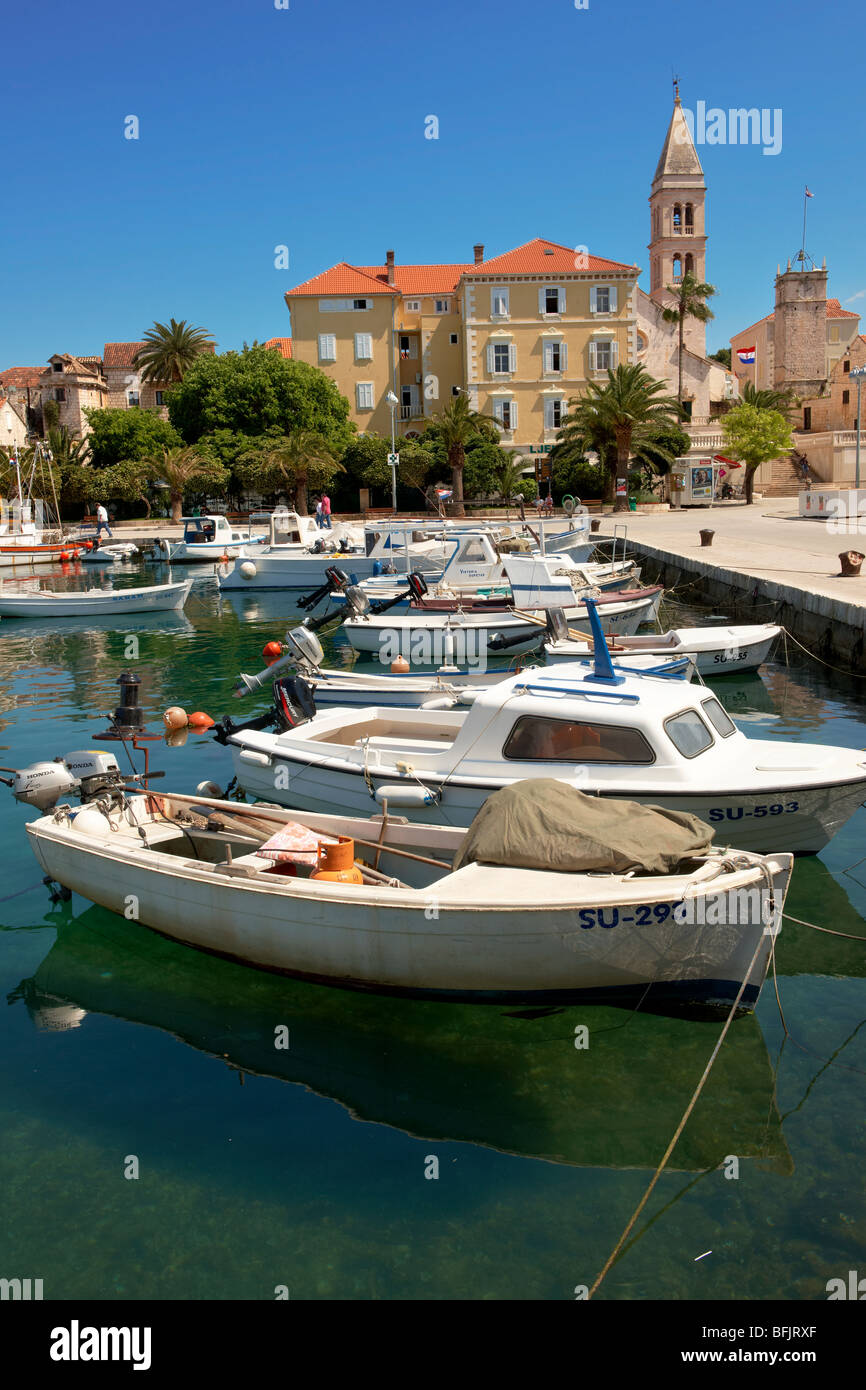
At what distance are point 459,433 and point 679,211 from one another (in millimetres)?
42177

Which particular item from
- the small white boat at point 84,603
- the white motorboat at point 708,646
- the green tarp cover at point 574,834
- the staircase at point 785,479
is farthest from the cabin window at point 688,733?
the staircase at point 785,479

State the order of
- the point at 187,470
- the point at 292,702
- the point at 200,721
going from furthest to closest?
the point at 187,470, the point at 200,721, the point at 292,702

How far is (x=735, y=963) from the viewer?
22.7 ft

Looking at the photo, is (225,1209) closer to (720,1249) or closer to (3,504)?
(720,1249)

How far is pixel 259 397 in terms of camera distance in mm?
59719

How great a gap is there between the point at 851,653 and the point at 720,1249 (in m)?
15.4

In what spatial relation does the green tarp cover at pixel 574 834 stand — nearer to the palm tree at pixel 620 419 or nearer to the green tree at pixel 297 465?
the palm tree at pixel 620 419

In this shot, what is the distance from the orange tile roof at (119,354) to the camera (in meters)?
90.8

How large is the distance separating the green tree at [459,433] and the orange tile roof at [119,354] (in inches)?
1769

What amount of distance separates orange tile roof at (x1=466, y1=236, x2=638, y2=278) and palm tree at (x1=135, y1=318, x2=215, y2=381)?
21933 mm

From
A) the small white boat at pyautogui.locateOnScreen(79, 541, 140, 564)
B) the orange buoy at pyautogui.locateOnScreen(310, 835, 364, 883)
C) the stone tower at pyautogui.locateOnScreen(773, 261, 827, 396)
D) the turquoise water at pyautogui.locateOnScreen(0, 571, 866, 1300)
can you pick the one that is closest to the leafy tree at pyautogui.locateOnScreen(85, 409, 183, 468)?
the small white boat at pyautogui.locateOnScreen(79, 541, 140, 564)

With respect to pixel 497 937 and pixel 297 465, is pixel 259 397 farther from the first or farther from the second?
pixel 497 937

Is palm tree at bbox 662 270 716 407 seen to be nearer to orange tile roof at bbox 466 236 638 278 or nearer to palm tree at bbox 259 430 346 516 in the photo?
orange tile roof at bbox 466 236 638 278

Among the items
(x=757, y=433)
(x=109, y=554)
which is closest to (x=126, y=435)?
(x=109, y=554)
